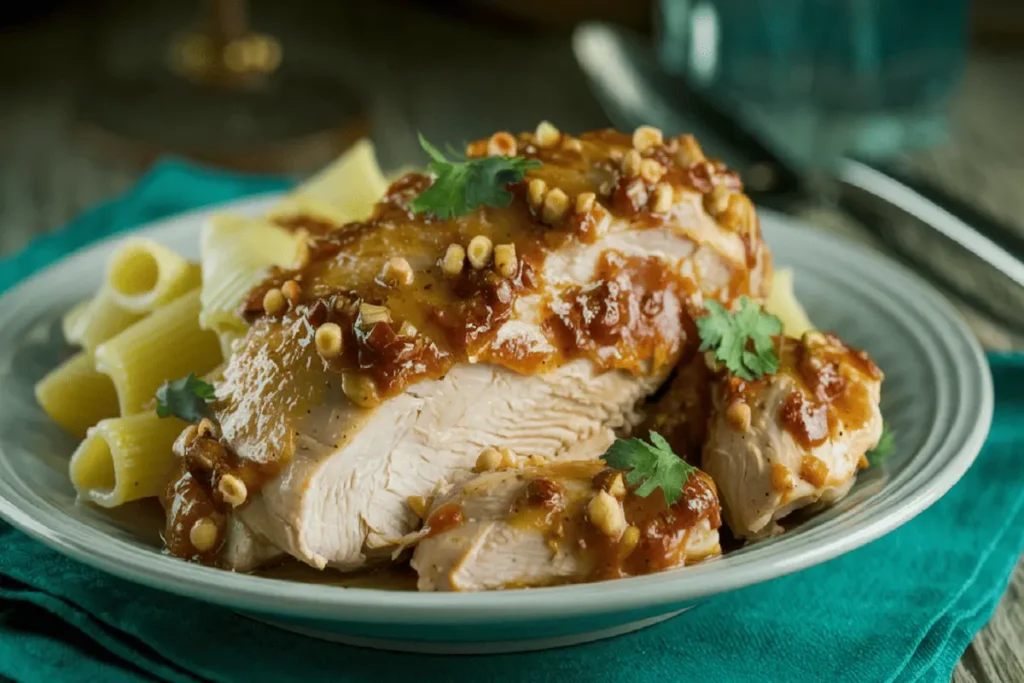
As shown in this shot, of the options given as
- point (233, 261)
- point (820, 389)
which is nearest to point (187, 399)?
point (233, 261)

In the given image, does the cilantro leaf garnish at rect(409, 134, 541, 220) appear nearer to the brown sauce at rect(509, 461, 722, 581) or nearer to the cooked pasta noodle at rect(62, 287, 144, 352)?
the brown sauce at rect(509, 461, 722, 581)

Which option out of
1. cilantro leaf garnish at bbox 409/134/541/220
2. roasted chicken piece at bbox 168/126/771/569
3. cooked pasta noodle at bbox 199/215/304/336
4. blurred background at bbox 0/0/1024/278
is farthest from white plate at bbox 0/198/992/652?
blurred background at bbox 0/0/1024/278

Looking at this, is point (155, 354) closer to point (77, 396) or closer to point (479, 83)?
point (77, 396)

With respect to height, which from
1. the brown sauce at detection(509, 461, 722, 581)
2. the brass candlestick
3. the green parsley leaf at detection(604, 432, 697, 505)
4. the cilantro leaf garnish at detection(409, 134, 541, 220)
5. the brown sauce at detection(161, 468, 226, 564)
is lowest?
the brass candlestick

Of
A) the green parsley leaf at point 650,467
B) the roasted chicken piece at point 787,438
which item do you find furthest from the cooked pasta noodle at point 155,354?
the roasted chicken piece at point 787,438

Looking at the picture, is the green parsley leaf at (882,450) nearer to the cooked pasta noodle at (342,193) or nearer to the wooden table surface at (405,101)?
the wooden table surface at (405,101)

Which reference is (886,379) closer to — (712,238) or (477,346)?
(712,238)

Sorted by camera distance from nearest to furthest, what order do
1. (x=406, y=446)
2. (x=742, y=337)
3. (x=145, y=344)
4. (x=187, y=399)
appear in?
(x=406, y=446)
(x=187, y=399)
(x=742, y=337)
(x=145, y=344)
